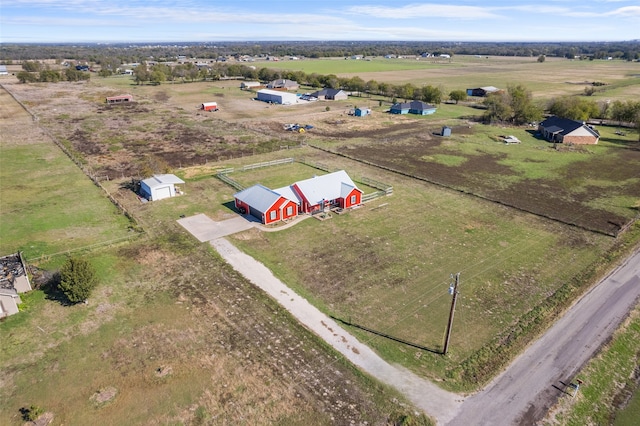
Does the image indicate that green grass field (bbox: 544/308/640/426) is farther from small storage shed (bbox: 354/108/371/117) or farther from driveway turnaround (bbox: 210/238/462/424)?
small storage shed (bbox: 354/108/371/117)

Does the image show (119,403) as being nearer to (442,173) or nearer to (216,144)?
(442,173)

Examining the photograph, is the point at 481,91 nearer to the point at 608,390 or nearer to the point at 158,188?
the point at 158,188

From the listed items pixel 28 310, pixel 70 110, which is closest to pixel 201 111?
pixel 70 110

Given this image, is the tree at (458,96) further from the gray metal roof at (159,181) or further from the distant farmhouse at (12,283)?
the distant farmhouse at (12,283)

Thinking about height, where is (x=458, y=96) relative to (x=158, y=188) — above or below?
above

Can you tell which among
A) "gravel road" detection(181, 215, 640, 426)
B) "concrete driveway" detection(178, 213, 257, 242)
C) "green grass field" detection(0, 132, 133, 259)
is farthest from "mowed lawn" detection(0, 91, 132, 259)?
"gravel road" detection(181, 215, 640, 426)

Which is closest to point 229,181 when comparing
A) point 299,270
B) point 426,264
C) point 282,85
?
point 299,270
